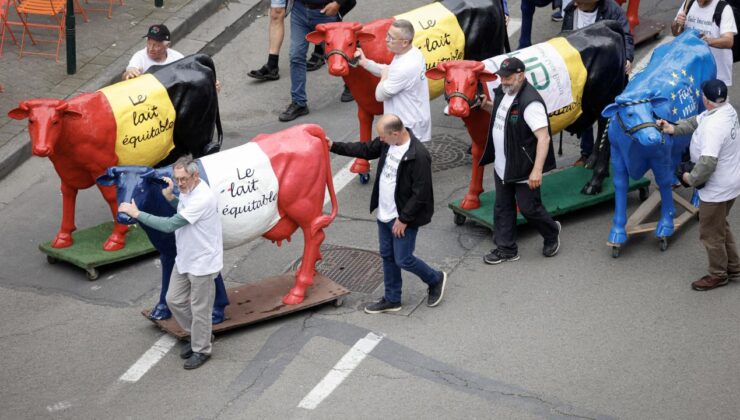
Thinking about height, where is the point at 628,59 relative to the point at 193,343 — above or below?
above

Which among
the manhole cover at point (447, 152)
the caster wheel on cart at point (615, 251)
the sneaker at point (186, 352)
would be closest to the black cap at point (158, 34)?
the manhole cover at point (447, 152)

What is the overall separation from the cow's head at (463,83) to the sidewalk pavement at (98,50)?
5.24 m

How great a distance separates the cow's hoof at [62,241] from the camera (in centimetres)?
1023

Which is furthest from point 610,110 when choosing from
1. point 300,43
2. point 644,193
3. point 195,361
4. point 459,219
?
point 300,43

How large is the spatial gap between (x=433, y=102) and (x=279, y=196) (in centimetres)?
504

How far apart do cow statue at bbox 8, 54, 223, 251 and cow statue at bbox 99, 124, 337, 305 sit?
1.45m

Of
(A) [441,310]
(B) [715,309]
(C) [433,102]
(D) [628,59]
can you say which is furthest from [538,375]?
(C) [433,102]

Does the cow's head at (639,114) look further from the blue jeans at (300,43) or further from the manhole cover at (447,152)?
the blue jeans at (300,43)

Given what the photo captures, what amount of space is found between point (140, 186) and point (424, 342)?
8.34 feet

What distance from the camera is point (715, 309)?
8.95 metres

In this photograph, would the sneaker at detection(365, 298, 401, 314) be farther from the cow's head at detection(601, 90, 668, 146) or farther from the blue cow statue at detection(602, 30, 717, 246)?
the cow's head at detection(601, 90, 668, 146)

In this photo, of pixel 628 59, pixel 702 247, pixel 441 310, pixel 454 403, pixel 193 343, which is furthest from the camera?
pixel 628 59

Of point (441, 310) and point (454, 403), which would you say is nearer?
point (454, 403)

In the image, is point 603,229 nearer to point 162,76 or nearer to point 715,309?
point 715,309
